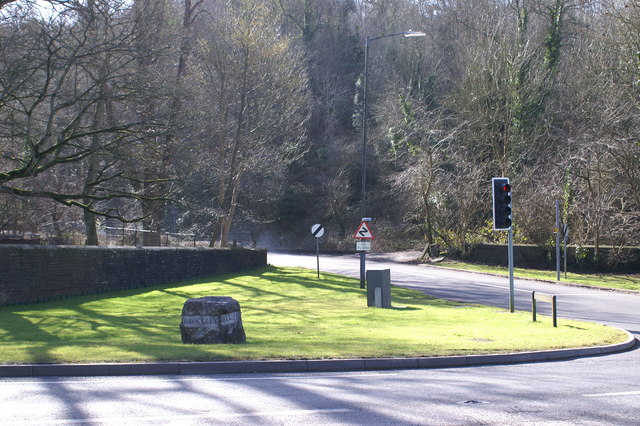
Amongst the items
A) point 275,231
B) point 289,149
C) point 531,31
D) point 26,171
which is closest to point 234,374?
point 26,171

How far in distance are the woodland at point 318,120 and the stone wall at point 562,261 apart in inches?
30.1

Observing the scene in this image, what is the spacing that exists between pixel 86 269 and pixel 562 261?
25.3 meters

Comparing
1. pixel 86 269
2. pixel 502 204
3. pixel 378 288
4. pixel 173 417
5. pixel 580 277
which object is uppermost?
pixel 502 204

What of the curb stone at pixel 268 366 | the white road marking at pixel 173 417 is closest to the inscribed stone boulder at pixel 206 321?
the curb stone at pixel 268 366

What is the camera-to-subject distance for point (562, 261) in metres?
36.0

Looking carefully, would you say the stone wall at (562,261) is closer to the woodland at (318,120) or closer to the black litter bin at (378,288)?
the woodland at (318,120)

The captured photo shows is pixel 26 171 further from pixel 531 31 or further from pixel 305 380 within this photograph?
pixel 531 31

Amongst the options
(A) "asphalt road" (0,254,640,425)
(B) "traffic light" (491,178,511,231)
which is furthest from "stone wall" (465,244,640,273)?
(A) "asphalt road" (0,254,640,425)

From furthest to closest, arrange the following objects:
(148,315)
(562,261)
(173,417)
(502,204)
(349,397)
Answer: (562,261) < (148,315) < (502,204) < (349,397) < (173,417)

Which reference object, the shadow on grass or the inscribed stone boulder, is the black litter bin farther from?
the inscribed stone boulder

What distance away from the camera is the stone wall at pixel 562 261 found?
3378 cm

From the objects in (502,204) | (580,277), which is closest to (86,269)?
(502,204)

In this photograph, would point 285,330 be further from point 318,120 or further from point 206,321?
point 318,120

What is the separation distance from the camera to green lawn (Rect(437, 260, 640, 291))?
29177 millimetres
